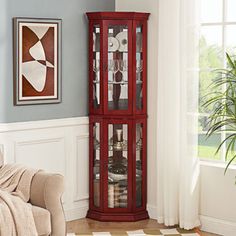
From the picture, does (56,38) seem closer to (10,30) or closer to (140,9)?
(10,30)

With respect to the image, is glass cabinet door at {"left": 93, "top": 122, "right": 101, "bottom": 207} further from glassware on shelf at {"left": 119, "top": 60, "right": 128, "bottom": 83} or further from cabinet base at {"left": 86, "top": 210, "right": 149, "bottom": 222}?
glassware on shelf at {"left": 119, "top": 60, "right": 128, "bottom": 83}

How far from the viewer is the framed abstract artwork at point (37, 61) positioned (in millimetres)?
5719

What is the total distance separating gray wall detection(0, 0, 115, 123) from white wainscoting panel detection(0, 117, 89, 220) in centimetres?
9

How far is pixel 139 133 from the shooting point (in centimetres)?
628

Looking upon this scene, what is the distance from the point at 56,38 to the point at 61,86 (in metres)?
0.45

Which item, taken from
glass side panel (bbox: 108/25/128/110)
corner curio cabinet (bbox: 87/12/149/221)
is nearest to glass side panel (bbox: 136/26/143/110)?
corner curio cabinet (bbox: 87/12/149/221)

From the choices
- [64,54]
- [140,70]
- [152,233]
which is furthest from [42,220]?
[140,70]

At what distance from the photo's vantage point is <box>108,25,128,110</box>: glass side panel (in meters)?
6.14

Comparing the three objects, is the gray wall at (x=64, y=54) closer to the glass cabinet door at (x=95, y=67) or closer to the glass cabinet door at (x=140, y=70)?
the glass cabinet door at (x=95, y=67)

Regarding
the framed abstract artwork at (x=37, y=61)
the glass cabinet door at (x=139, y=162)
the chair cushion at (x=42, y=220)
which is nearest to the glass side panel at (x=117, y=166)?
the glass cabinet door at (x=139, y=162)

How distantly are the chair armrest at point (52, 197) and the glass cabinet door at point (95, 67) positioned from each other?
4.82ft

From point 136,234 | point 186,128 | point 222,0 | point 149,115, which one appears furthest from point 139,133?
point 222,0

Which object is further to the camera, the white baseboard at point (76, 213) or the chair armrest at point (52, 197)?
the white baseboard at point (76, 213)

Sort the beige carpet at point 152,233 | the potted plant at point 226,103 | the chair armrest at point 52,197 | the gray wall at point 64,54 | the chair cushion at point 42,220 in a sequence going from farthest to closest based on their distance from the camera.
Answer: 1. the beige carpet at point 152,233
2. the gray wall at point 64,54
3. the potted plant at point 226,103
4. the chair armrest at point 52,197
5. the chair cushion at point 42,220
